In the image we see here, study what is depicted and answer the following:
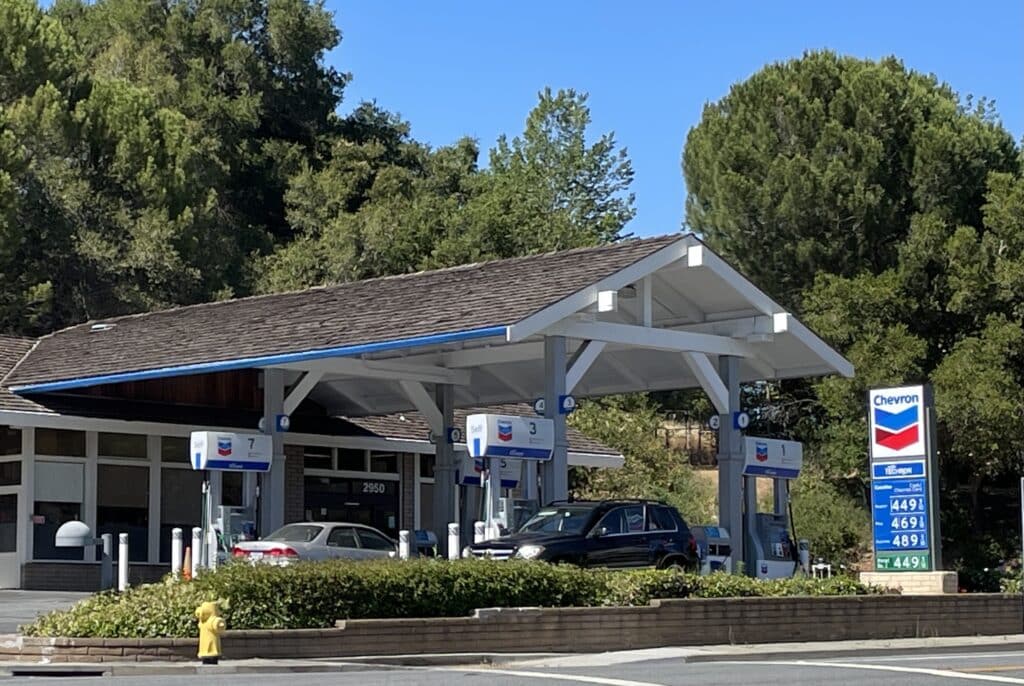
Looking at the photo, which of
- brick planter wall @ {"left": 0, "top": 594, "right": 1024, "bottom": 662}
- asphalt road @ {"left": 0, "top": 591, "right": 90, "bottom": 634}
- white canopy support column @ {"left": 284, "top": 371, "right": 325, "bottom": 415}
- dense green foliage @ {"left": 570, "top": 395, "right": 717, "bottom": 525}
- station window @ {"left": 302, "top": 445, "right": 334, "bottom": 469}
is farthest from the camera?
dense green foliage @ {"left": 570, "top": 395, "right": 717, "bottom": 525}

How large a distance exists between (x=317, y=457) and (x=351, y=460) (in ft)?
3.55

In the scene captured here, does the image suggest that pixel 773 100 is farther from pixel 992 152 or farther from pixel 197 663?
pixel 197 663

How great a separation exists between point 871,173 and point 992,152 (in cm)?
363

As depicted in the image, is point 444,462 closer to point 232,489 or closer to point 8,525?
point 232,489

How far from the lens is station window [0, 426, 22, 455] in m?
32.8

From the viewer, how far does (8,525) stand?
32625mm

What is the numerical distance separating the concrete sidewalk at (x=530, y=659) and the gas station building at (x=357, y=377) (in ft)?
20.3

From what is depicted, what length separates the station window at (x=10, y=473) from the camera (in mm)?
32594

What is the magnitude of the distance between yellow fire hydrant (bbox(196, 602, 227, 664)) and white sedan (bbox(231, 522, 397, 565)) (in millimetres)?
8208

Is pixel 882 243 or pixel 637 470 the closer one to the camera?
pixel 882 243

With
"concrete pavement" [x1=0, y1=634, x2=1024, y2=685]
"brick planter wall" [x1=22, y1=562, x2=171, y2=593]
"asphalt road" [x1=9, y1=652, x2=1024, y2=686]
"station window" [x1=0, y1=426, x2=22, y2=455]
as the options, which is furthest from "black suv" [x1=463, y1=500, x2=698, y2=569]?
"station window" [x1=0, y1=426, x2=22, y2=455]

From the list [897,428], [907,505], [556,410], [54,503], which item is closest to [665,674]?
[907,505]

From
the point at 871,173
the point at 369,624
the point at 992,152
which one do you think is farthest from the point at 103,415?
the point at 992,152

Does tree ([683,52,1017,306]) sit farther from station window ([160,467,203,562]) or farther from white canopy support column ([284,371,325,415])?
white canopy support column ([284,371,325,415])
